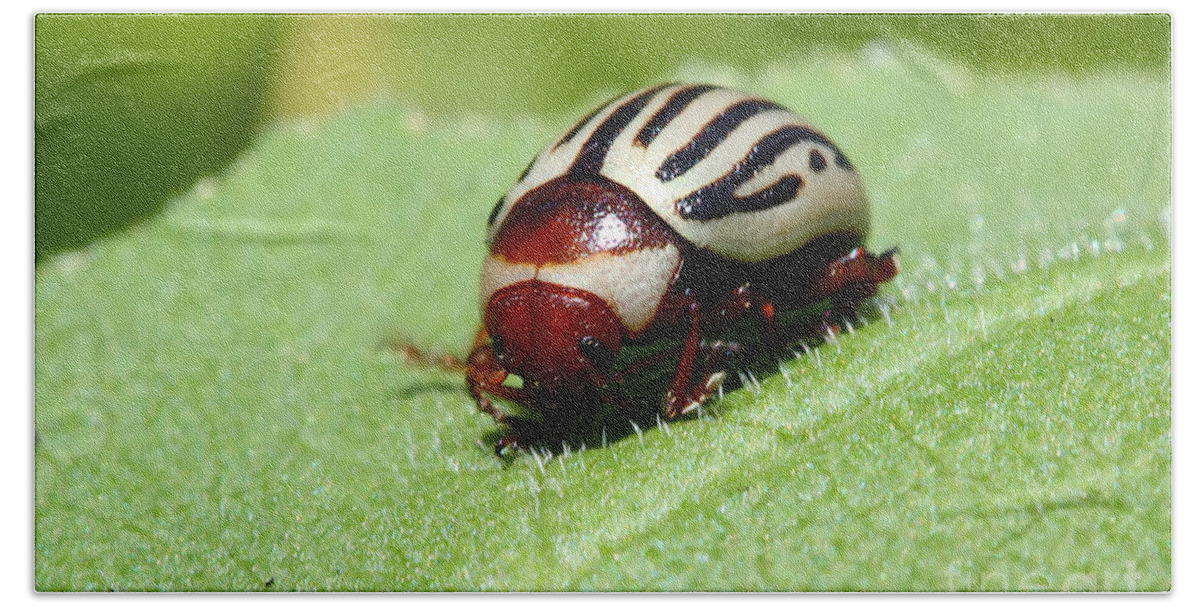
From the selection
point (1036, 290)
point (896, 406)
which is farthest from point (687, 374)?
point (1036, 290)

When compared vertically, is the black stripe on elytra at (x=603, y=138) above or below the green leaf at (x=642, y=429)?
above

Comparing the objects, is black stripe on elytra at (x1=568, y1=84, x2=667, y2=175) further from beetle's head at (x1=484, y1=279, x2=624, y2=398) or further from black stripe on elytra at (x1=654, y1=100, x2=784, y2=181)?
beetle's head at (x1=484, y1=279, x2=624, y2=398)

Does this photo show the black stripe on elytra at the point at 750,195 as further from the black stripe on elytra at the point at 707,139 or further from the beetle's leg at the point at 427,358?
the beetle's leg at the point at 427,358

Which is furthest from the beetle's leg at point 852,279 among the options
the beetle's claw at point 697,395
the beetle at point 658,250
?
the beetle's claw at point 697,395

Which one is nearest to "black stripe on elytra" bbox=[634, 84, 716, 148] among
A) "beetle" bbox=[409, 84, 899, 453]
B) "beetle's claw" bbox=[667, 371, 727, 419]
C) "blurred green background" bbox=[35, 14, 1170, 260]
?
"beetle" bbox=[409, 84, 899, 453]

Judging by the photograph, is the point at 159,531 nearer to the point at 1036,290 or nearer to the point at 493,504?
the point at 493,504

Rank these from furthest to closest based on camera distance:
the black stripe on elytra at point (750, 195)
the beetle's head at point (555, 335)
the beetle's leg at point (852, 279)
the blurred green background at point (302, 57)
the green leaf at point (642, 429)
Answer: the blurred green background at point (302, 57), the beetle's leg at point (852, 279), the green leaf at point (642, 429), the black stripe on elytra at point (750, 195), the beetle's head at point (555, 335)
